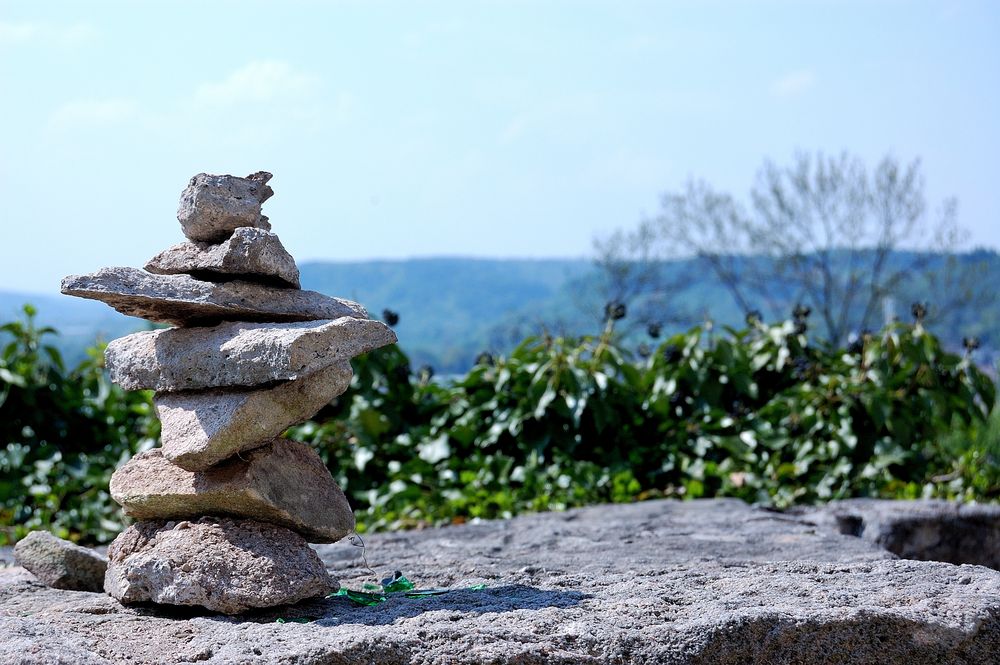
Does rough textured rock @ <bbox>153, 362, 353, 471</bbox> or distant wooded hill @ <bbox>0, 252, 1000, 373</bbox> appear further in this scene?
distant wooded hill @ <bbox>0, 252, 1000, 373</bbox>

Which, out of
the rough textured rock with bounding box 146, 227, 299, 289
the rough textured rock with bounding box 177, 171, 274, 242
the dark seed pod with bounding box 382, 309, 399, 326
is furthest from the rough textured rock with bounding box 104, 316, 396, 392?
the dark seed pod with bounding box 382, 309, 399, 326

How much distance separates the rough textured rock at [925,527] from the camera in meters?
5.16

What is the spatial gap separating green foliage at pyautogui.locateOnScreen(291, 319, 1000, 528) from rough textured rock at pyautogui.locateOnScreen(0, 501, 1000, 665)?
8.71ft

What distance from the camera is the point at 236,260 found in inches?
115

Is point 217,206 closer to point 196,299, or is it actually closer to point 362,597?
point 196,299

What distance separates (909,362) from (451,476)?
316cm

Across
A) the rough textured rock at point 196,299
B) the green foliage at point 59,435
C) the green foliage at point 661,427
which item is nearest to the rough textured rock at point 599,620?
the rough textured rock at point 196,299

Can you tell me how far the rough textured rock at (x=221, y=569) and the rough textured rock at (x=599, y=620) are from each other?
56 millimetres

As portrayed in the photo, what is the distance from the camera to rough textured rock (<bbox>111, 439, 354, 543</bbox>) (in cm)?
289

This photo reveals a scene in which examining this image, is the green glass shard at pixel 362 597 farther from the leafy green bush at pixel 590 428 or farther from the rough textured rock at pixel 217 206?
the leafy green bush at pixel 590 428

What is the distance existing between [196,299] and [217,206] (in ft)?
1.00

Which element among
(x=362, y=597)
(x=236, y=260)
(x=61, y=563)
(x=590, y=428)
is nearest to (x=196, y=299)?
(x=236, y=260)

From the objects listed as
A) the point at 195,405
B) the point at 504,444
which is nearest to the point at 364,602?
the point at 195,405

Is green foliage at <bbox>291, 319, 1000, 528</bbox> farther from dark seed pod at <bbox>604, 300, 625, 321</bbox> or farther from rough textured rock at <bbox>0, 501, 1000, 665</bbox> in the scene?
rough textured rock at <bbox>0, 501, 1000, 665</bbox>
